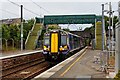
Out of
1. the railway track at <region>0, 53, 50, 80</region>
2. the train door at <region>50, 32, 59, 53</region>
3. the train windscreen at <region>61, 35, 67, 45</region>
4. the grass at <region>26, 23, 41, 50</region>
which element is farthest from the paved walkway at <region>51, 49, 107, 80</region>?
the grass at <region>26, 23, 41, 50</region>

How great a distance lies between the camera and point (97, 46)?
196ft

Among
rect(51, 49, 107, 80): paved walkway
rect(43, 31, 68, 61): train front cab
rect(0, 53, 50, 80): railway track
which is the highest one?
rect(43, 31, 68, 61): train front cab

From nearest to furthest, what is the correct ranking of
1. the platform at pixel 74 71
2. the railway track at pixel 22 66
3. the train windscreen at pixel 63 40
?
1. the platform at pixel 74 71
2. the railway track at pixel 22 66
3. the train windscreen at pixel 63 40

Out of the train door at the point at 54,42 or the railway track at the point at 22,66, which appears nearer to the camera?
the railway track at the point at 22,66

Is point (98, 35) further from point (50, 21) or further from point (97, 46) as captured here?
point (50, 21)

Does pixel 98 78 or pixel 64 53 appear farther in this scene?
pixel 64 53

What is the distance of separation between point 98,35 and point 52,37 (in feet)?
131

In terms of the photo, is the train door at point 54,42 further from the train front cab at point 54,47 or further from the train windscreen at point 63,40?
the train windscreen at point 63,40

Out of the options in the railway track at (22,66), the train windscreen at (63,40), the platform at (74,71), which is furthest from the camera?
the train windscreen at (63,40)

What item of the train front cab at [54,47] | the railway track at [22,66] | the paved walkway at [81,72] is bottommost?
the railway track at [22,66]

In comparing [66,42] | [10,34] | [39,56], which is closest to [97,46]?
[10,34]

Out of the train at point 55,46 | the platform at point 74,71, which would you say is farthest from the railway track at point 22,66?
the platform at point 74,71

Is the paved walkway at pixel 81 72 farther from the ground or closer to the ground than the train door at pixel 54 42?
closer to the ground

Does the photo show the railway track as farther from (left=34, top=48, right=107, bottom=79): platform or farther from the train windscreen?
the train windscreen
